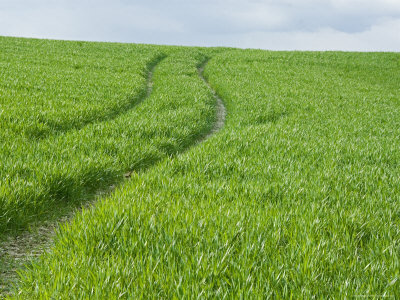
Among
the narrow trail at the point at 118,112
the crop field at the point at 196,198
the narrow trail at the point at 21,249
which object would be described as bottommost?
the narrow trail at the point at 21,249

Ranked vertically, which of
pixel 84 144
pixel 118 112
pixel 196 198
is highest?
pixel 118 112

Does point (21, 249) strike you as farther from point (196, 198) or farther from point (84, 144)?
point (84, 144)

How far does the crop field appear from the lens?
277 centimetres

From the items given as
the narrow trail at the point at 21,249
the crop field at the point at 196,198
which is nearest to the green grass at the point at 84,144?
the crop field at the point at 196,198

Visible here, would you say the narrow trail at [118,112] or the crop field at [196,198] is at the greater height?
the narrow trail at [118,112]

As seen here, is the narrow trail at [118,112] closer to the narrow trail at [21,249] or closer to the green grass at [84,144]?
the green grass at [84,144]

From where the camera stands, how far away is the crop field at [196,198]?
277 centimetres

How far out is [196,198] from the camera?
4.56m

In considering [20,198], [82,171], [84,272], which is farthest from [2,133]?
[84,272]

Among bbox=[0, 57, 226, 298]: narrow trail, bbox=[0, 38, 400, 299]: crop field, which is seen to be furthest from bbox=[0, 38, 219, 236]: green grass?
bbox=[0, 57, 226, 298]: narrow trail

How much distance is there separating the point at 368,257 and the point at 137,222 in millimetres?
2316

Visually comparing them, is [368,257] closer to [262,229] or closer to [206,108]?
[262,229]

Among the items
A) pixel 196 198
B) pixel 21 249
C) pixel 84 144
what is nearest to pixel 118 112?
pixel 84 144

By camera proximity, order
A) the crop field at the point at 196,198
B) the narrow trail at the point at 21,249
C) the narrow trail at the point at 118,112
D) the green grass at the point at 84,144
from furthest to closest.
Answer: the narrow trail at the point at 118,112
the green grass at the point at 84,144
the narrow trail at the point at 21,249
the crop field at the point at 196,198
